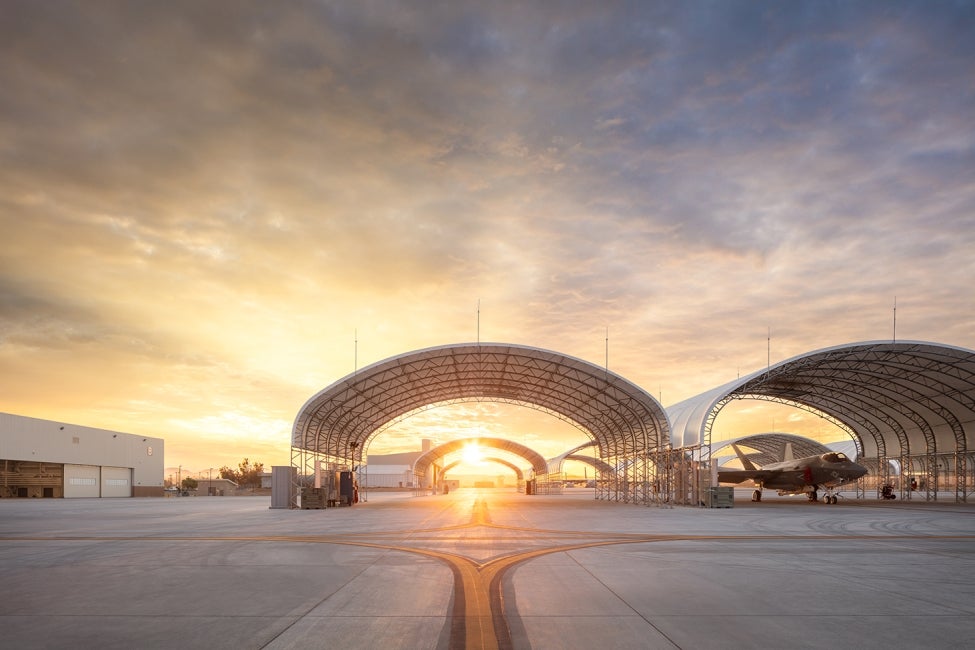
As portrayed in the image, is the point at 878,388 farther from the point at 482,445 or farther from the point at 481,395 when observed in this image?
the point at 482,445

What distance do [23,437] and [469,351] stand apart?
4664cm

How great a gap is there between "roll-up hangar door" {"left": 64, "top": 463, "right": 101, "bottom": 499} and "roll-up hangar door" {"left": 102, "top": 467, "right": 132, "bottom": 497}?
1.39 m

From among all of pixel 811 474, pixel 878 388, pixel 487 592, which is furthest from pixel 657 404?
pixel 487 592

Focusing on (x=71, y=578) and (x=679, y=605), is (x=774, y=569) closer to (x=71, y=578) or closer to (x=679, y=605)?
(x=679, y=605)

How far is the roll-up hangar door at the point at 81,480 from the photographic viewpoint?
70438mm

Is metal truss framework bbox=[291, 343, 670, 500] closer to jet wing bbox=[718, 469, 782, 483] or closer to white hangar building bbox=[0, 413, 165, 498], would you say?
jet wing bbox=[718, 469, 782, 483]

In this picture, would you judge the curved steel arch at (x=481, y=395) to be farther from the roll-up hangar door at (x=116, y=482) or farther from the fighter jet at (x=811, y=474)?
the roll-up hangar door at (x=116, y=482)

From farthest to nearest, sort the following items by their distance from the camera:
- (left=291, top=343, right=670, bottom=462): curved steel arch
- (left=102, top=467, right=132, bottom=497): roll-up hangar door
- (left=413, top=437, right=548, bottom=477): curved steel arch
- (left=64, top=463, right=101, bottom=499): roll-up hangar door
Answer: (left=413, top=437, right=548, bottom=477): curved steel arch < (left=102, top=467, right=132, bottom=497): roll-up hangar door < (left=64, top=463, right=101, bottom=499): roll-up hangar door < (left=291, top=343, right=670, bottom=462): curved steel arch

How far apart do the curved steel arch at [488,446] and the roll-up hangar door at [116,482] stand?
35186mm

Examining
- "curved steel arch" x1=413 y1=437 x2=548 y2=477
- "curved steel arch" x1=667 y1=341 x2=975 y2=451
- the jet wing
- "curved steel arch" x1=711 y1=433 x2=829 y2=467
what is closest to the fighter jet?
the jet wing

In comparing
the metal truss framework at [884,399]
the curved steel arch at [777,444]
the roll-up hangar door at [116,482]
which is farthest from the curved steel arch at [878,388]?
the roll-up hangar door at [116,482]

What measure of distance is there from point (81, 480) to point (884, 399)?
79893 mm

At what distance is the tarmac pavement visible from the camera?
333 inches

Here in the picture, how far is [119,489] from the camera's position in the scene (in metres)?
79.4
